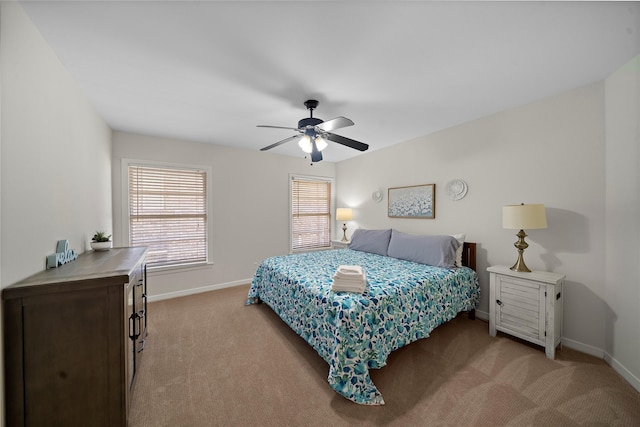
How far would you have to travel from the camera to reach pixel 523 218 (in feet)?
7.23

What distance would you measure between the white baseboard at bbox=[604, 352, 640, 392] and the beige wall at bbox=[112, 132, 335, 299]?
4.18 meters

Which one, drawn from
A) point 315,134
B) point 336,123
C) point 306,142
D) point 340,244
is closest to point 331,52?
point 336,123

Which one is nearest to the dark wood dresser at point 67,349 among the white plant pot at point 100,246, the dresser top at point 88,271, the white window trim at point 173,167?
the dresser top at point 88,271

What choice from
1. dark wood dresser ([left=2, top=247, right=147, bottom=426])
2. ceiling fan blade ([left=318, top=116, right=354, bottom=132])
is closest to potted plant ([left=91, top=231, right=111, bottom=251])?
dark wood dresser ([left=2, top=247, right=147, bottom=426])

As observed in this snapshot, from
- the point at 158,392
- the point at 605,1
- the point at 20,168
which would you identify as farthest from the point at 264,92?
the point at 158,392

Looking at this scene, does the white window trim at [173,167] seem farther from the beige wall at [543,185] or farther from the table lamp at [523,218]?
the table lamp at [523,218]

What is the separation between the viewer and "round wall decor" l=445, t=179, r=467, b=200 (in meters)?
3.09

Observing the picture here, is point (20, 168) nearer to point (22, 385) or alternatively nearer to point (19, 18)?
point (19, 18)

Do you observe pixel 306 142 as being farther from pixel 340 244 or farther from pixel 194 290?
pixel 194 290

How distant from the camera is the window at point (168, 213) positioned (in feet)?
11.1

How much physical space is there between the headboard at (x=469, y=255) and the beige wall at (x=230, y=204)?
9.97ft

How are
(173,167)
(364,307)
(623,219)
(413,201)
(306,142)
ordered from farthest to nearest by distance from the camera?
(413,201) → (173,167) → (306,142) → (623,219) → (364,307)

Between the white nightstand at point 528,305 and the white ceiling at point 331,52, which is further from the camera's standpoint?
the white nightstand at point 528,305

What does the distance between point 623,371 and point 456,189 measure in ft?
7.00
